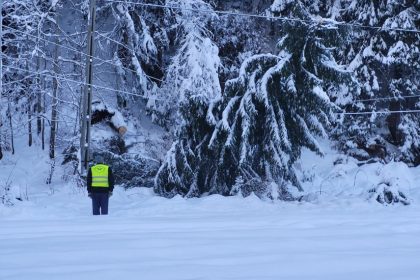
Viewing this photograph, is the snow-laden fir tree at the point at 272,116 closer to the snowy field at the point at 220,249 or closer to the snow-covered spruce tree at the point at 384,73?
the snowy field at the point at 220,249

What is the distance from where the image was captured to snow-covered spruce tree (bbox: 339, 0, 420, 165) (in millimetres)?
18625

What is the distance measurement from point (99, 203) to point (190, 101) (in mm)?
4484

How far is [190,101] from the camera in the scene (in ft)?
45.6

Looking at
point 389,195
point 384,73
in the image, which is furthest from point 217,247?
point 384,73

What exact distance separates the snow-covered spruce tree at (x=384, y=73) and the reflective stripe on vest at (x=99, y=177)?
12013 mm

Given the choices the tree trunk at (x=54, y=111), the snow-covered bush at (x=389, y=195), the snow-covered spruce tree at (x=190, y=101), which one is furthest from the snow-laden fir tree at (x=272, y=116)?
the tree trunk at (x=54, y=111)

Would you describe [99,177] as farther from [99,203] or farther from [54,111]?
[54,111]

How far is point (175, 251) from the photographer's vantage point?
5.51 meters

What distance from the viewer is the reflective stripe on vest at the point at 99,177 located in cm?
1059

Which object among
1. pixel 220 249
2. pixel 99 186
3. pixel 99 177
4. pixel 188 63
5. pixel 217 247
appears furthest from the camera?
pixel 188 63

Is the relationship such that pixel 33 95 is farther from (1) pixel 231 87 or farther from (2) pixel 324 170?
(2) pixel 324 170

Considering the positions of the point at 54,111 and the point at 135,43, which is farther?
the point at 135,43

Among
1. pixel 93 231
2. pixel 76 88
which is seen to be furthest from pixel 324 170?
pixel 93 231

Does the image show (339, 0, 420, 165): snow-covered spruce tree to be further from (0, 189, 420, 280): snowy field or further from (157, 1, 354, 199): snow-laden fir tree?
(0, 189, 420, 280): snowy field
